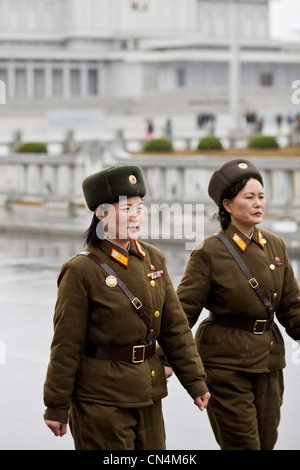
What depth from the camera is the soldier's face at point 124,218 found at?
4625mm

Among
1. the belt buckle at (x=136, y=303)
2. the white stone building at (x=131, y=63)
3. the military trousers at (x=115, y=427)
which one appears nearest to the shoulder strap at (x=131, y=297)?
the belt buckle at (x=136, y=303)

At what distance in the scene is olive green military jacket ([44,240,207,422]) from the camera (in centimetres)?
445

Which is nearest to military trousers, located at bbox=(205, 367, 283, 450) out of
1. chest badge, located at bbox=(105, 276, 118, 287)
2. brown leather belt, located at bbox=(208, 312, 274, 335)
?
brown leather belt, located at bbox=(208, 312, 274, 335)

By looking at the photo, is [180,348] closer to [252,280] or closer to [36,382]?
[252,280]

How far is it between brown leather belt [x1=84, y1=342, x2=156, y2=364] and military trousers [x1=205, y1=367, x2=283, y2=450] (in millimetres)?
722

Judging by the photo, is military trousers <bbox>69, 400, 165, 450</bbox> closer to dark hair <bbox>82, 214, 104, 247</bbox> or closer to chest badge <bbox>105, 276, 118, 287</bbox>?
chest badge <bbox>105, 276, 118, 287</bbox>

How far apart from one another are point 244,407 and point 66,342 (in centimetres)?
106

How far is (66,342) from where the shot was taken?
4461 millimetres

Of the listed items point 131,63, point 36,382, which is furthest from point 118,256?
point 131,63

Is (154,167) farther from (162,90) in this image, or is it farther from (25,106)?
(162,90)

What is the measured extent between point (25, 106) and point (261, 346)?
6726 cm

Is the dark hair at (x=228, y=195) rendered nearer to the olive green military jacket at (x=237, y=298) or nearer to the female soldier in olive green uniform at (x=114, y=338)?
the olive green military jacket at (x=237, y=298)

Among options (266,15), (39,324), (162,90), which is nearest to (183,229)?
(39,324)

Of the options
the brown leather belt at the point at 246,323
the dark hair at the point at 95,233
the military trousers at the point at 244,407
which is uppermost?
the dark hair at the point at 95,233
